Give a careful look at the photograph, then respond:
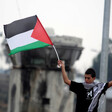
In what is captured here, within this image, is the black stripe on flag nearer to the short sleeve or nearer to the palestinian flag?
the palestinian flag

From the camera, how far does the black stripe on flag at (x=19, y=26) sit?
675 centimetres

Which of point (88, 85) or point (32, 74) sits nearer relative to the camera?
point (88, 85)

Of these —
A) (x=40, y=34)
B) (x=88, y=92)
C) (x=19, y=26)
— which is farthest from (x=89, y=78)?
(x=19, y=26)

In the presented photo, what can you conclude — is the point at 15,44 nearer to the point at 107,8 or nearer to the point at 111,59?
the point at 107,8

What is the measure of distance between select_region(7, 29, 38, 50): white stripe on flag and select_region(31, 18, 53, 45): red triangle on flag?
0.13 meters

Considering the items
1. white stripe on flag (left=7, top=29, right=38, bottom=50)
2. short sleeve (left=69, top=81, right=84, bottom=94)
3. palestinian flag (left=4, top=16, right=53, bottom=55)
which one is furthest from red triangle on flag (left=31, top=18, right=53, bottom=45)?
short sleeve (left=69, top=81, right=84, bottom=94)

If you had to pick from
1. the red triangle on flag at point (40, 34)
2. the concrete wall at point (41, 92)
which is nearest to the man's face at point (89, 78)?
the red triangle on flag at point (40, 34)

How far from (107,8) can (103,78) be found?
6.84 feet

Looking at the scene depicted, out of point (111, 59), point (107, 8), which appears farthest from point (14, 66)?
point (111, 59)

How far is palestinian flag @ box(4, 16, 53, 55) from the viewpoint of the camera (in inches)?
261

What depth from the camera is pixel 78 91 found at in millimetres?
4707

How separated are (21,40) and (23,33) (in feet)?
0.65

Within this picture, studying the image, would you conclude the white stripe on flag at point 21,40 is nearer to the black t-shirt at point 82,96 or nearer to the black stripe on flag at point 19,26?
the black stripe on flag at point 19,26

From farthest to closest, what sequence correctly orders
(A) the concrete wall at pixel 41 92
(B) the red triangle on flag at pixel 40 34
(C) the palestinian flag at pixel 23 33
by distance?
(A) the concrete wall at pixel 41 92
(C) the palestinian flag at pixel 23 33
(B) the red triangle on flag at pixel 40 34
